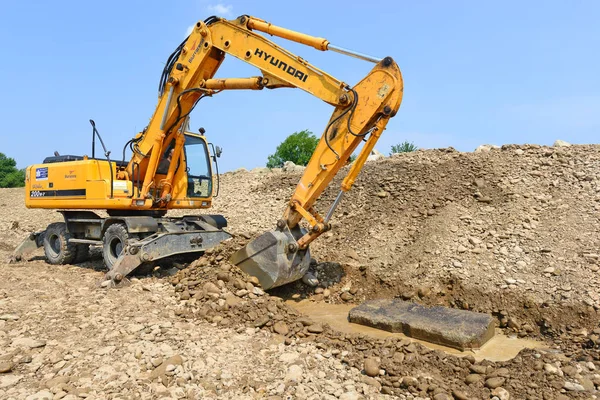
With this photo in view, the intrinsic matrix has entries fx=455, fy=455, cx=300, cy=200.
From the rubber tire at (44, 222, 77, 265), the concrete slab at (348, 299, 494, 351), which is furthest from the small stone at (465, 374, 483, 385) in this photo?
the rubber tire at (44, 222, 77, 265)

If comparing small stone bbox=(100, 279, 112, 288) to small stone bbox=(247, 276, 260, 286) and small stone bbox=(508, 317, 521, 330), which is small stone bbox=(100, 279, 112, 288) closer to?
small stone bbox=(247, 276, 260, 286)

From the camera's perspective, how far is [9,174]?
41250mm

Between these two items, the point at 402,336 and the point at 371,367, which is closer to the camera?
the point at 371,367

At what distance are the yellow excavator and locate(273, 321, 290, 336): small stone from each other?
0.88 metres

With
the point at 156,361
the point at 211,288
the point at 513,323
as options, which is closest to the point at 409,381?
the point at 156,361

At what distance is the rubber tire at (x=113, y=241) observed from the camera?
289 inches

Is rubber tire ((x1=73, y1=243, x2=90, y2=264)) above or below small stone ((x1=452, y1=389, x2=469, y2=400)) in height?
above

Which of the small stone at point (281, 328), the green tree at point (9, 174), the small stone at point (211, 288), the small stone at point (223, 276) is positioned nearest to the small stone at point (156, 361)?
the small stone at point (281, 328)

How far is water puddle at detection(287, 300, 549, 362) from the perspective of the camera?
4836mm

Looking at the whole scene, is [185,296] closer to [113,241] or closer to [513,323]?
[113,241]

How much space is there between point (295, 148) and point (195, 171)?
78.4ft

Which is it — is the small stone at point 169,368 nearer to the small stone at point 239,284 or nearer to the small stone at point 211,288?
the small stone at point 211,288

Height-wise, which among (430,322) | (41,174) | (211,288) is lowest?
(430,322)

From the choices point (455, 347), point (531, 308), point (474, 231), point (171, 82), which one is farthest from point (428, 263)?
point (171, 82)
